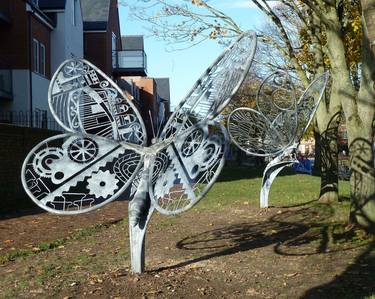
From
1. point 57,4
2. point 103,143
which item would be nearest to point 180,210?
point 103,143

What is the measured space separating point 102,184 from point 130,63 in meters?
37.7

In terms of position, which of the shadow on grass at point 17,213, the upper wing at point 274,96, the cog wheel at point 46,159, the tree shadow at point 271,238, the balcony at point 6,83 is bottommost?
the shadow on grass at point 17,213

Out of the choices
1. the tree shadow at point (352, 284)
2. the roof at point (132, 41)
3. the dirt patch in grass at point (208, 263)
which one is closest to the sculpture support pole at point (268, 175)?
the dirt patch in grass at point (208, 263)

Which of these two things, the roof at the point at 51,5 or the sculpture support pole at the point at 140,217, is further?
the roof at the point at 51,5

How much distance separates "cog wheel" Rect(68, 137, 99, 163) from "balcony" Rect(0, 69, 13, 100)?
17.9 meters

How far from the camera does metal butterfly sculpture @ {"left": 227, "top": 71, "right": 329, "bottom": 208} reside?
551 inches

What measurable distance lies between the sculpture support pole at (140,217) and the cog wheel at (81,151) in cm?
70

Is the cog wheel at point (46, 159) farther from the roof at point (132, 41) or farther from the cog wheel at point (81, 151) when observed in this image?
the roof at point (132, 41)

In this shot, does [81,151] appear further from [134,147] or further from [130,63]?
[130,63]

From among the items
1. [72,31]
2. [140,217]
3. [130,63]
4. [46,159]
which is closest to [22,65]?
[72,31]

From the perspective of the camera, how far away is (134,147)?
24.3ft

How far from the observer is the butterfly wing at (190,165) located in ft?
22.7

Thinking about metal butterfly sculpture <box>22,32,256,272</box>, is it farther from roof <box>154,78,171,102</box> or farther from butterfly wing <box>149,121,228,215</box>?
roof <box>154,78,171,102</box>

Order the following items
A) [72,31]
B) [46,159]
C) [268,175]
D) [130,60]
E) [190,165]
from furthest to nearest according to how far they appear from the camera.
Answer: [130,60], [72,31], [268,175], [46,159], [190,165]
